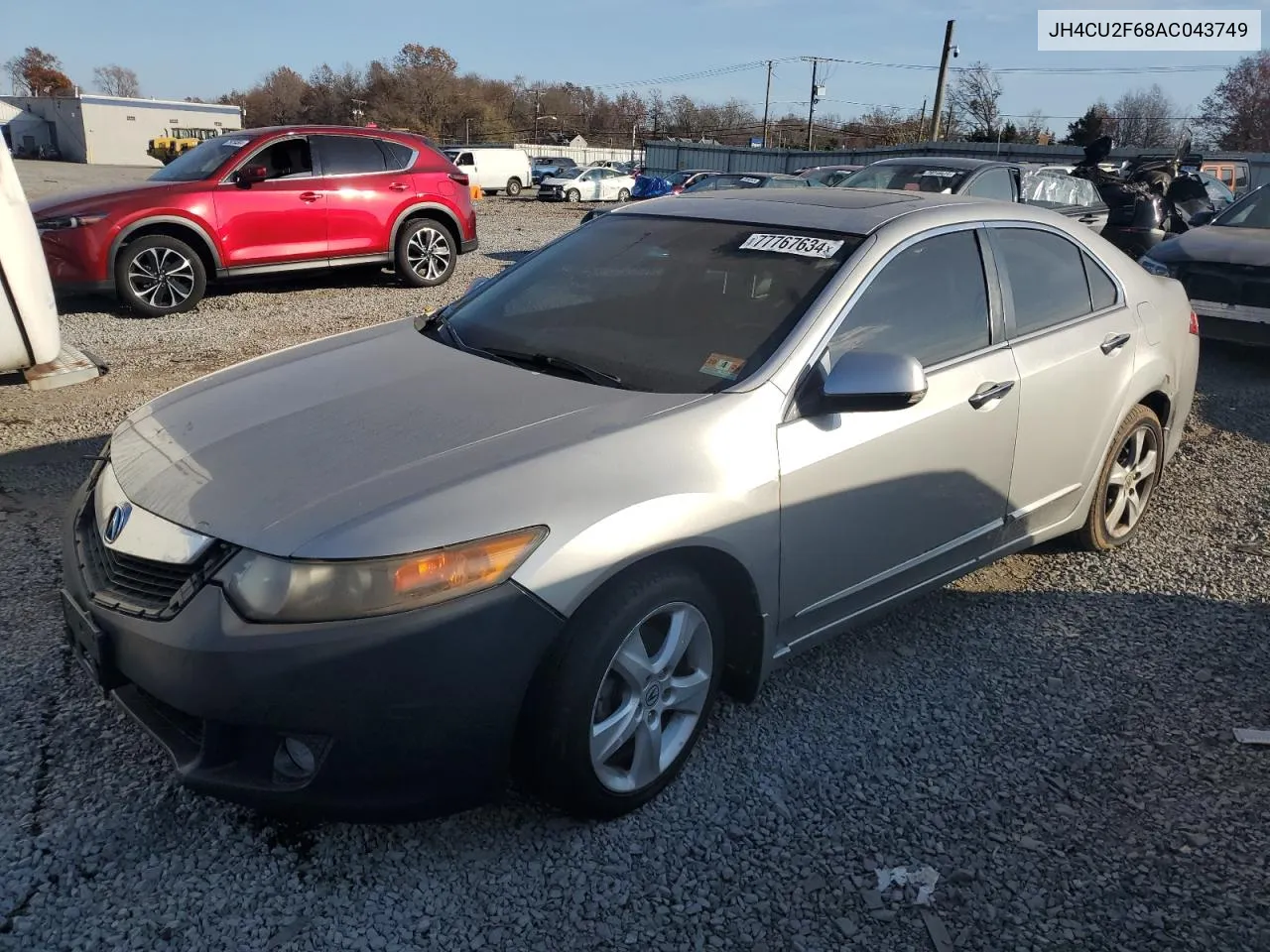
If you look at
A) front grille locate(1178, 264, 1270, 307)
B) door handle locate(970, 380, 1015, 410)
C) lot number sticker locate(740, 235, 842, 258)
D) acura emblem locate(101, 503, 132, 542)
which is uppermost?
lot number sticker locate(740, 235, 842, 258)

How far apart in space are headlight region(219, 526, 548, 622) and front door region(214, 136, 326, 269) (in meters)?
7.86

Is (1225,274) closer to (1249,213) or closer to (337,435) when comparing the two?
(1249,213)

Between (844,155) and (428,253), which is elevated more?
(844,155)

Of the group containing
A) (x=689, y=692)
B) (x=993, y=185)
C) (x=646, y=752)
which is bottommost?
(x=646, y=752)

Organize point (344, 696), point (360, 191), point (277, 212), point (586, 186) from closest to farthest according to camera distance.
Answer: point (344, 696) → point (277, 212) → point (360, 191) → point (586, 186)

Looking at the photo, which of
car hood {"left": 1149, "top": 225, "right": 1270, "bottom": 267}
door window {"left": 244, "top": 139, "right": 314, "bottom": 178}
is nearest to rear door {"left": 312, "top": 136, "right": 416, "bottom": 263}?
door window {"left": 244, "top": 139, "right": 314, "bottom": 178}

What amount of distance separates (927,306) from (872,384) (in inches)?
29.1

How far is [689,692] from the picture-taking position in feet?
8.93

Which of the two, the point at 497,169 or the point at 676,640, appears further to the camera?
the point at 497,169

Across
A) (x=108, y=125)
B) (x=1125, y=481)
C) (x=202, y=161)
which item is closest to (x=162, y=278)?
(x=202, y=161)

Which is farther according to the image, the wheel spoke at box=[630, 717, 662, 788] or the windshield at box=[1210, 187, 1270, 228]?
the windshield at box=[1210, 187, 1270, 228]

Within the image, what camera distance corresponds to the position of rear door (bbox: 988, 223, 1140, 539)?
3639 mm

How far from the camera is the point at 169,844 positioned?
2447 mm

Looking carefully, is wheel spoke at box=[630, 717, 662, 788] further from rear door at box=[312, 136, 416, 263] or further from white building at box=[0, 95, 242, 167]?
white building at box=[0, 95, 242, 167]
